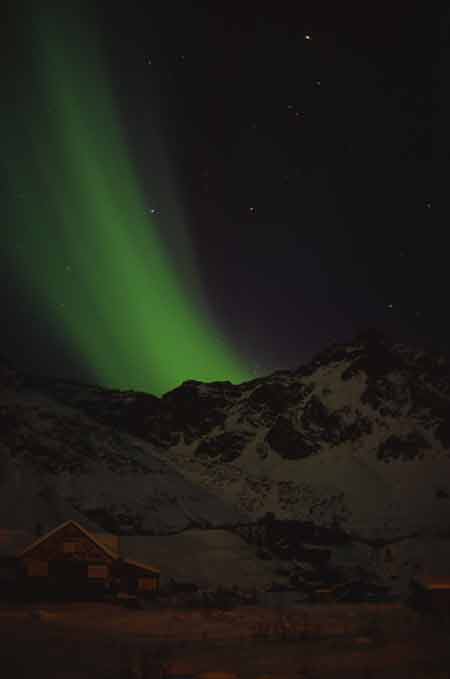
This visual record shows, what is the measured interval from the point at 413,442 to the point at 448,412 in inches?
505

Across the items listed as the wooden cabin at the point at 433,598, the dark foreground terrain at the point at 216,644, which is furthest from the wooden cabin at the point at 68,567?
the wooden cabin at the point at 433,598

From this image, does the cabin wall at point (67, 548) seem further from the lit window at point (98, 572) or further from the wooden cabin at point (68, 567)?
the lit window at point (98, 572)

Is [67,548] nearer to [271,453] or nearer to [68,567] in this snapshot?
[68,567]

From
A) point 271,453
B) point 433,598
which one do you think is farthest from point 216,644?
point 271,453

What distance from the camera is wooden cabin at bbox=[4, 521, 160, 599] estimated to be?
27.0 meters

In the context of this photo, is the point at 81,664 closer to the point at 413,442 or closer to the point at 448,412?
the point at 413,442

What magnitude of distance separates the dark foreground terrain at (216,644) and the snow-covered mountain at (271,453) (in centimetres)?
3850

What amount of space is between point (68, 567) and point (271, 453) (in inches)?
3577

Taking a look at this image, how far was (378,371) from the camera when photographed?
135 meters

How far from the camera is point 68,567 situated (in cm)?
2733

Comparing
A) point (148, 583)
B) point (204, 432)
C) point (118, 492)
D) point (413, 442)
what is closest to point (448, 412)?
point (413, 442)

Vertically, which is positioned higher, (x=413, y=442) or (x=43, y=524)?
(x=413, y=442)

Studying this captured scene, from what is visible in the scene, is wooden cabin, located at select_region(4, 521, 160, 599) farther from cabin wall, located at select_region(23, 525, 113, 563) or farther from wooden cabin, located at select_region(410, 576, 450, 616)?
wooden cabin, located at select_region(410, 576, 450, 616)

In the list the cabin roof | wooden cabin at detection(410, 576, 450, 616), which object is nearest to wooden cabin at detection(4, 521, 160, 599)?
the cabin roof
